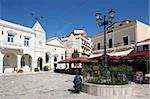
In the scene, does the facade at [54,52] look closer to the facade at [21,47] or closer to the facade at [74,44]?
the facade at [21,47]

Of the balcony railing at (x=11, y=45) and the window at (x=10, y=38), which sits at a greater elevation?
the window at (x=10, y=38)

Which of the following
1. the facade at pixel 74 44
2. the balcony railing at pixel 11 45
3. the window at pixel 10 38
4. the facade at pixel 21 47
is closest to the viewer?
the balcony railing at pixel 11 45

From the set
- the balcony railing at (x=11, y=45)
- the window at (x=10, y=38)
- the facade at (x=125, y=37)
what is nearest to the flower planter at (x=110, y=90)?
the facade at (x=125, y=37)

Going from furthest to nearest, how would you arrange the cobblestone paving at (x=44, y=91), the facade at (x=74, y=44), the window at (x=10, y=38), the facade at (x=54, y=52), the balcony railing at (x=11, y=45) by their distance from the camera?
the facade at (x=74, y=44) → the facade at (x=54, y=52) → the window at (x=10, y=38) → the balcony railing at (x=11, y=45) → the cobblestone paving at (x=44, y=91)

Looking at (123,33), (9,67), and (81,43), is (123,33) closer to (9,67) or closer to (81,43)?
(9,67)

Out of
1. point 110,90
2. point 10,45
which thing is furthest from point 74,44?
point 110,90

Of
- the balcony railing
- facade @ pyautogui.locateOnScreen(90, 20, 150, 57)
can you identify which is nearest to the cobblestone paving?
facade @ pyautogui.locateOnScreen(90, 20, 150, 57)

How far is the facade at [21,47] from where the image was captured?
3047 centimetres

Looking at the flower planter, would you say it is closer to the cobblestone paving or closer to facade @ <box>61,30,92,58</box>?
the cobblestone paving

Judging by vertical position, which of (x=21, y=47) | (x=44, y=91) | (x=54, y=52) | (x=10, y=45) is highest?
(x=10, y=45)

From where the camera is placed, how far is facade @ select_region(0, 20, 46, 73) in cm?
3047

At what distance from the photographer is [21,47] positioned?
3275 cm

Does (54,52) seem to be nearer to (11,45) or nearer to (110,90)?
(11,45)

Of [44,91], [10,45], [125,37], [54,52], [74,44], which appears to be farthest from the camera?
[74,44]
